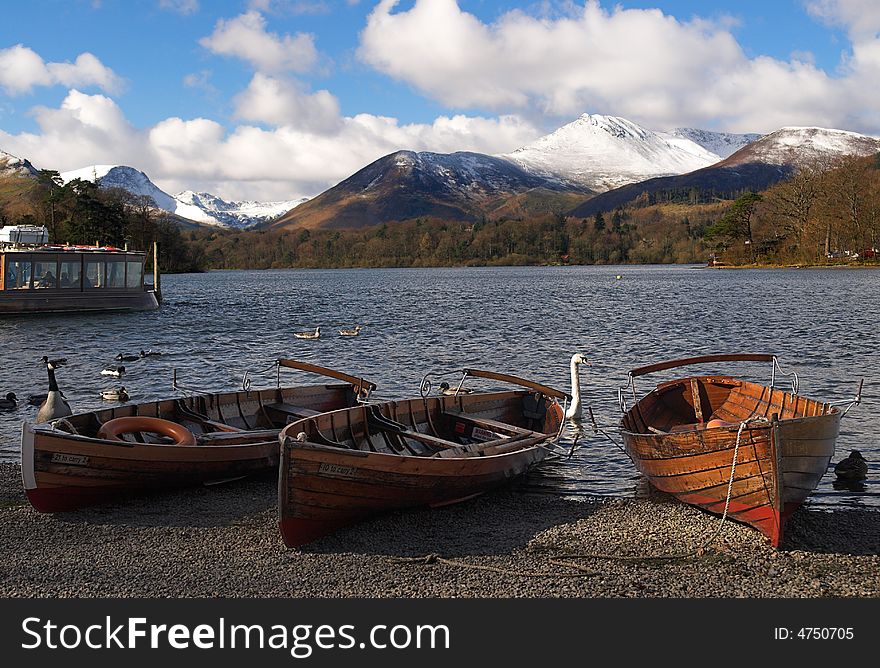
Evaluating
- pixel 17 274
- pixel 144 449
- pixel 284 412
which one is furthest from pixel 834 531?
pixel 17 274

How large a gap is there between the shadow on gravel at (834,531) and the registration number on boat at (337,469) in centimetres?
632

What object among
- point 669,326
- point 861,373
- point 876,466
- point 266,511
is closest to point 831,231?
point 669,326

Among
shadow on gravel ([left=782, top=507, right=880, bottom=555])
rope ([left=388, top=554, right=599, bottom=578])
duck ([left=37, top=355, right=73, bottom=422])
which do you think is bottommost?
rope ([left=388, top=554, right=599, bottom=578])

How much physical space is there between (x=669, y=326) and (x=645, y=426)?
1314 inches

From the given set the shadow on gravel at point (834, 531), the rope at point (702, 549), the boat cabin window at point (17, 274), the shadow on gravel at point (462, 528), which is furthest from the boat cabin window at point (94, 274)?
the shadow on gravel at point (834, 531)

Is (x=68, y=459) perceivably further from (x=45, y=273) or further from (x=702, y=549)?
(x=45, y=273)

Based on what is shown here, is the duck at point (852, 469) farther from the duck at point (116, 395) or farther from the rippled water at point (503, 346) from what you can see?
the duck at point (116, 395)

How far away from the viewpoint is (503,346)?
38.5 metres

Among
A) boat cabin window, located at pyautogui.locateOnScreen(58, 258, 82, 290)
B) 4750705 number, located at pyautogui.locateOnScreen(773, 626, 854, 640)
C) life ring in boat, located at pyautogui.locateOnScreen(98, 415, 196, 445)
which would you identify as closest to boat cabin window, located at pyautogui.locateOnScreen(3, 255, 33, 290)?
boat cabin window, located at pyautogui.locateOnScreen(58, 258, 82, 290)

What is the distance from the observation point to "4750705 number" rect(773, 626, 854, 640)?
8164 mm

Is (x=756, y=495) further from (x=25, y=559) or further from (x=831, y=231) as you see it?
(x=831, y=231)

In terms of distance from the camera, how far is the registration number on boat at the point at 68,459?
39.8ft

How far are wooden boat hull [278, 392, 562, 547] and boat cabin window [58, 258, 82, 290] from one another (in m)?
44.6

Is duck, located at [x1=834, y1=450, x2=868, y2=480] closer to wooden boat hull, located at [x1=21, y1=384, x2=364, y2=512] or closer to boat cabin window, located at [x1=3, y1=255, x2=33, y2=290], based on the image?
wooden boat hull, located at [x1=21, y1=384, x2=364, y2=512]
